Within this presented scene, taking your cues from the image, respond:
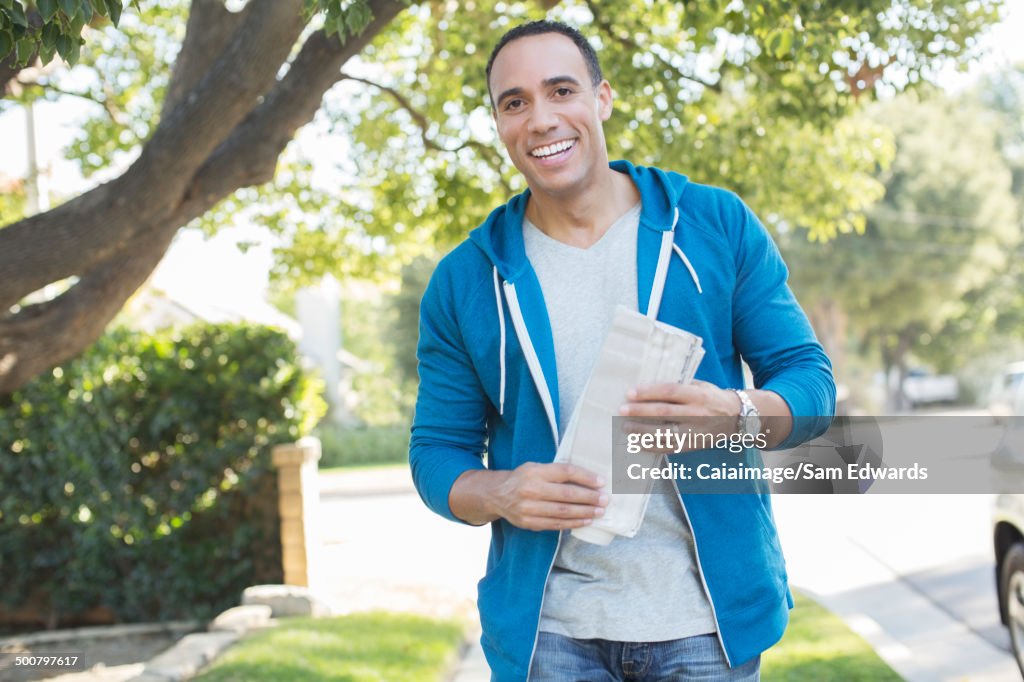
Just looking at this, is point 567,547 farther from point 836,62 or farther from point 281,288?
point 281,288

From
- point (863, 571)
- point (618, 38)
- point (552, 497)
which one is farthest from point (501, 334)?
point (863, 571)

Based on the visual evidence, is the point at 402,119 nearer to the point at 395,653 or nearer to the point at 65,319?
the point at 65,319

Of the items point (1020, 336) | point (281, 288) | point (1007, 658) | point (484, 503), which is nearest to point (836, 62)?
point (1007, 658)

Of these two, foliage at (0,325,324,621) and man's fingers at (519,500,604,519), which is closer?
man's fingers at (519,500,604,519)

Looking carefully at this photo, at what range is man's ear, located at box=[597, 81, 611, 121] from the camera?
2.69 m

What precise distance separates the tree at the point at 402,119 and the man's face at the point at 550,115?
103cm

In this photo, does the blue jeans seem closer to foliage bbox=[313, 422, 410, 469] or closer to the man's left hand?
the man's left hand

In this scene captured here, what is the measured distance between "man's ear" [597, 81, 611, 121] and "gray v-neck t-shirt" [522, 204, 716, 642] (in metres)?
0.36

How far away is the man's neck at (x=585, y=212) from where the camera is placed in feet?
8.52

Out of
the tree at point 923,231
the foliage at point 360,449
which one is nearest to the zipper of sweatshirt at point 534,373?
the foliage at point 360,449

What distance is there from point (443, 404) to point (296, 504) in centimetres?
745

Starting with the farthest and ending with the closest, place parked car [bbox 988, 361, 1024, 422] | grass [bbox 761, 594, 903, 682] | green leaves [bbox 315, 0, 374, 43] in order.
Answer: parked car [bbox 988, 361, 1024, 422] → grass [bbox 761, 594, 903, 682] → green leaves [bbox 315, 0, 374, 43]

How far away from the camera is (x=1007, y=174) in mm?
43625

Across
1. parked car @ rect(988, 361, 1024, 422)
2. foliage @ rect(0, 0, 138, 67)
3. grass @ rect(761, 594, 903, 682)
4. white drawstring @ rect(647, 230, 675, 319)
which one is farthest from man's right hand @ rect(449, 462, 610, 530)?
parked car @ rect(988, 361, 1024, 422)
